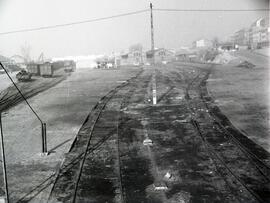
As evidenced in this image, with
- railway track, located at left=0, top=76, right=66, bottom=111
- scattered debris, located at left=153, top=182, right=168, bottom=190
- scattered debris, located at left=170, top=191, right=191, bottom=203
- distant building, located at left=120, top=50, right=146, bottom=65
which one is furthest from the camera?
distant building, located at left=120, top=50, right=146, bottom=65

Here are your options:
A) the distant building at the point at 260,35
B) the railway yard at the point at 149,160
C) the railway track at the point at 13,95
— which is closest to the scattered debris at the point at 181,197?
the railway yard at the point at 149,160

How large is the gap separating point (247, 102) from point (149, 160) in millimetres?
13251

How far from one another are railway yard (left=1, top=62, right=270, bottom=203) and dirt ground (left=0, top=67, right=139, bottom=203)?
0.07 m

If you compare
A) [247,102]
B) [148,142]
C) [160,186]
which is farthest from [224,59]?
[160,186]

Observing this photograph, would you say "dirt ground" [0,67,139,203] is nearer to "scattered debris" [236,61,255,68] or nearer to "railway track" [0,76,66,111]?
"railway track" [0,76,66,111]

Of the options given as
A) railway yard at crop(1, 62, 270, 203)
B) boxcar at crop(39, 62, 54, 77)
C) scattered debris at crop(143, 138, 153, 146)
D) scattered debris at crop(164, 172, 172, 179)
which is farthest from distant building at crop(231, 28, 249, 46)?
scattered debris at crop(164, 172, 172, 179)

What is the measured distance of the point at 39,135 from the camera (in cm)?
1791

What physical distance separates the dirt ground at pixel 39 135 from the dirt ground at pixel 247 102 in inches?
361

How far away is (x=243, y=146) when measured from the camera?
575 inches

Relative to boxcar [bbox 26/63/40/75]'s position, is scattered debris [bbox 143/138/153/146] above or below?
below

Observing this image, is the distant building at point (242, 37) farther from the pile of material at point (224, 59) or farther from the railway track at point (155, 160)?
the railway track at point (155, 160)

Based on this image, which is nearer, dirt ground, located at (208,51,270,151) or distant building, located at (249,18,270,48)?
dirt ground, located at (208,51,270,151)

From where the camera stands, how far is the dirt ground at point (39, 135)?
38.3 ft

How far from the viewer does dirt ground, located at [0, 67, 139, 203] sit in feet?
38.3
